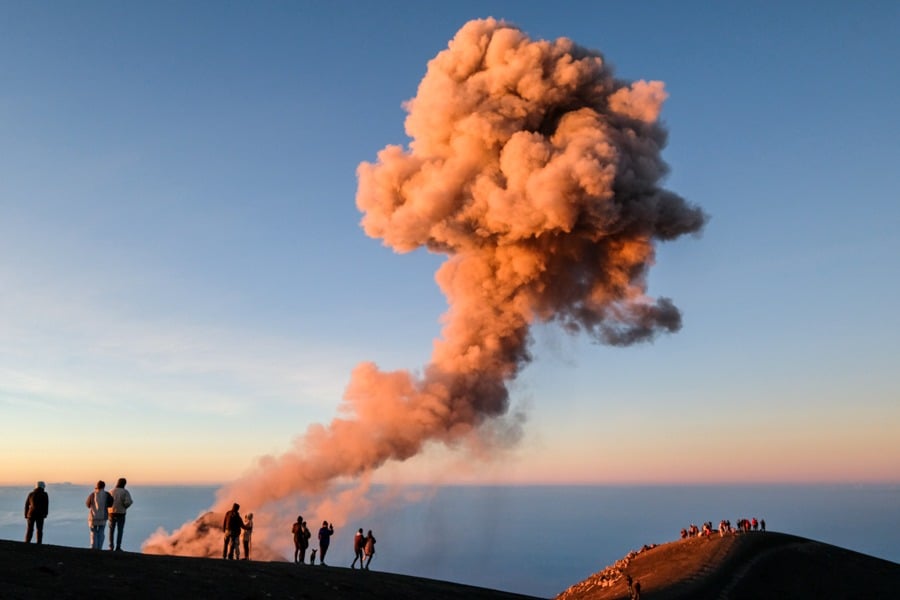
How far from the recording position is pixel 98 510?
20859 mm

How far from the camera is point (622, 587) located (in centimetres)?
3512

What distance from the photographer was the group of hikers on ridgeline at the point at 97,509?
790 inches

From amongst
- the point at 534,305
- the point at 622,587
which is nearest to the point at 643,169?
the point at 534,305

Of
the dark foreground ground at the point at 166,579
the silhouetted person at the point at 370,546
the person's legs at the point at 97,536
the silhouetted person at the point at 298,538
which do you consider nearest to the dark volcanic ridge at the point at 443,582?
the dark foreground ground at the point at 166,579

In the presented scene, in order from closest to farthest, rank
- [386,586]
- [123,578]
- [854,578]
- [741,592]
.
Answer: [123,578], [386,586], [741,592], [854,578]

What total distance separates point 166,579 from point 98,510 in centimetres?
417

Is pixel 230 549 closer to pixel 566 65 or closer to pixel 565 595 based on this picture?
pixel 565 595

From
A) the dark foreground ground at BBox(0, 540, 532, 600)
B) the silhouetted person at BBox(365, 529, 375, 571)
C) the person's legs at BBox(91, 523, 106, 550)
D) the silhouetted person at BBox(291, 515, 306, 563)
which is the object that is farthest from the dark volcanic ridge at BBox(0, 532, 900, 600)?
the silhouetted person at BBox(291, 515, 306, 563)

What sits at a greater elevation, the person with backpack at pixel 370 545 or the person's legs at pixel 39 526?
the person's legs at pixel 39 526

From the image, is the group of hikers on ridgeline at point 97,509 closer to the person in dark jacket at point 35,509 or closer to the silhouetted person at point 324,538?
the person in dark jacket at point 35,509

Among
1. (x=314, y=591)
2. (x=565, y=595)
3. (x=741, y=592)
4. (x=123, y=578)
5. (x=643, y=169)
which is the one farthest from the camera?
(x=643, y=169)

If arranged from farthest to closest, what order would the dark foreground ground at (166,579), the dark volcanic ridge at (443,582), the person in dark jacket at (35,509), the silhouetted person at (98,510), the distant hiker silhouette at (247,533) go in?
the distant hiker silhouette at (247,533) → the silhouetted person at (98,510) → the person in dark jacket at (35,509) → the dark volcanic ridge at (443,582) → the dark foreground ground at (166,579)

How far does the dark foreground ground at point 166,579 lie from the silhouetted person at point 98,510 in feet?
3.01

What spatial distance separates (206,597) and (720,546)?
3236 centimetres
